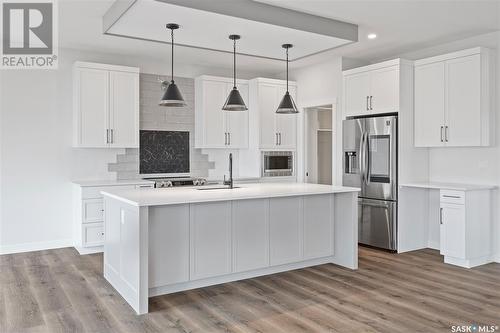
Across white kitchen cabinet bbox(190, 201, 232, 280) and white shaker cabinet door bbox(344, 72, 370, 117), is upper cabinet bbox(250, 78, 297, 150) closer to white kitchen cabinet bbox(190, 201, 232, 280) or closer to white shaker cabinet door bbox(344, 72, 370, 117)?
white shaker cabinet door bbox(344, 72, 370, 117)

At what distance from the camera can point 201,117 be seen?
6.55m

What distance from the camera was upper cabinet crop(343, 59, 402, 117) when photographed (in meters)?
5.48

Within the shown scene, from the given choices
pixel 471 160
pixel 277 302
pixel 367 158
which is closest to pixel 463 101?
pixel 471 160

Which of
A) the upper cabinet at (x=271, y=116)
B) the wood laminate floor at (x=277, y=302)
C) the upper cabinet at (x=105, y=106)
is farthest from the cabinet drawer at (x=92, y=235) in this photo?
the upper cabinet at (x=271, y=116)

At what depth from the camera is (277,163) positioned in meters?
6.91

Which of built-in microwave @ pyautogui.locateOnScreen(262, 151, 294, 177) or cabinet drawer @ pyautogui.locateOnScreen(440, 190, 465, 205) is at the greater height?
built-in microwave @ pyautogui.locateOnScreen(262, 151, 294, 177)

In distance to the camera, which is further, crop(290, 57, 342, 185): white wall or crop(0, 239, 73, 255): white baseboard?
crop(290, 57, 342, 185): white wall

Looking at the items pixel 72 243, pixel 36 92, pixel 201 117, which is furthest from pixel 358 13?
pixel 72 243

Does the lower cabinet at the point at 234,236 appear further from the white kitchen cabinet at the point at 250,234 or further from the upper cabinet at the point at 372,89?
the upper cabinet at the point at 372,89

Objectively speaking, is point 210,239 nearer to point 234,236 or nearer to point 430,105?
point 234,236

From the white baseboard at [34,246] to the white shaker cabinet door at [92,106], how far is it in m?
1.41

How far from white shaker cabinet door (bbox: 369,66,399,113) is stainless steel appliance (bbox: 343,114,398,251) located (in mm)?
129

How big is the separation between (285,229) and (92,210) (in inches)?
102

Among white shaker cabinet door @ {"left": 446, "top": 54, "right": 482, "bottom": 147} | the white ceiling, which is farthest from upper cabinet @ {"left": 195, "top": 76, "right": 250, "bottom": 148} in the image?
white shaker cabinet door @ {"left": 446, "top": 54, "right": 482, "bottom": 147}
